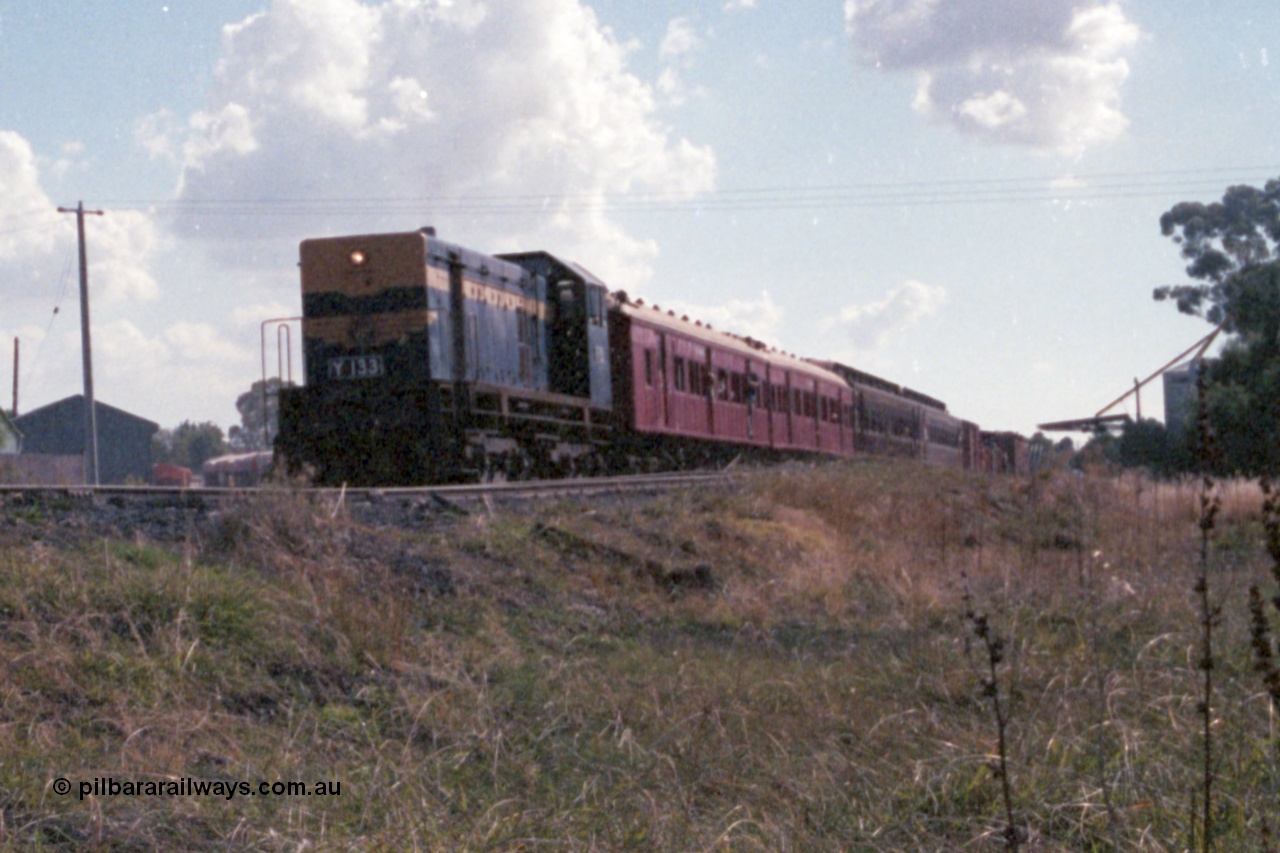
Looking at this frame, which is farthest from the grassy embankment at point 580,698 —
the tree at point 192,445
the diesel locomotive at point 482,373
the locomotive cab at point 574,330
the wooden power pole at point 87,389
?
the tree at point 192,445

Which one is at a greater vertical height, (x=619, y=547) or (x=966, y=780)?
(x=619, y=547)

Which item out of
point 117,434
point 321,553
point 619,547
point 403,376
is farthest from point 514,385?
point 117,434

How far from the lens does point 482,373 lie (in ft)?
52.6

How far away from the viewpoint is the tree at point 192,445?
9000 centimetres

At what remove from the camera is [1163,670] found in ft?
21.0

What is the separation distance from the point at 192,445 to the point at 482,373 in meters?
81.9

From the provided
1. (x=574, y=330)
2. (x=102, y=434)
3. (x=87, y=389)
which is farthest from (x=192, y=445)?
(x=574, y=330)

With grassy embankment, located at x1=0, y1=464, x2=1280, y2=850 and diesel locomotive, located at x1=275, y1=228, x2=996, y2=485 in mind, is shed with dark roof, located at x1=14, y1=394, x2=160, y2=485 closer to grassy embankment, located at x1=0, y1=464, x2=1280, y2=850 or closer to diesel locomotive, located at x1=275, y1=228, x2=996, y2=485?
diesel locomotive, located at x1=275, y1=228, x2=996, y2=485

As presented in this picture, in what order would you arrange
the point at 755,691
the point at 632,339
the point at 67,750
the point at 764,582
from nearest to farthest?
the point at 67,750 < the point at 755,691 < the point at 764,582 < the point at 632,339

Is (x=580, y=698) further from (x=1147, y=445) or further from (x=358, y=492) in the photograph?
(x=1147, y=445)

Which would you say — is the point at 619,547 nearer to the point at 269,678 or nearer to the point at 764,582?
the point at 764,582

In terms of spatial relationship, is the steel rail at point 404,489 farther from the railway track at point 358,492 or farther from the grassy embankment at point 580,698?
the grassy embankment at point 580,698

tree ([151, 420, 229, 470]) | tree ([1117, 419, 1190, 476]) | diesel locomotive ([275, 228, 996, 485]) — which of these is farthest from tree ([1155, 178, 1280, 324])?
tree ([151, 420, 229, 470])

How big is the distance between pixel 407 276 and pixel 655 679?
10.1 meters
